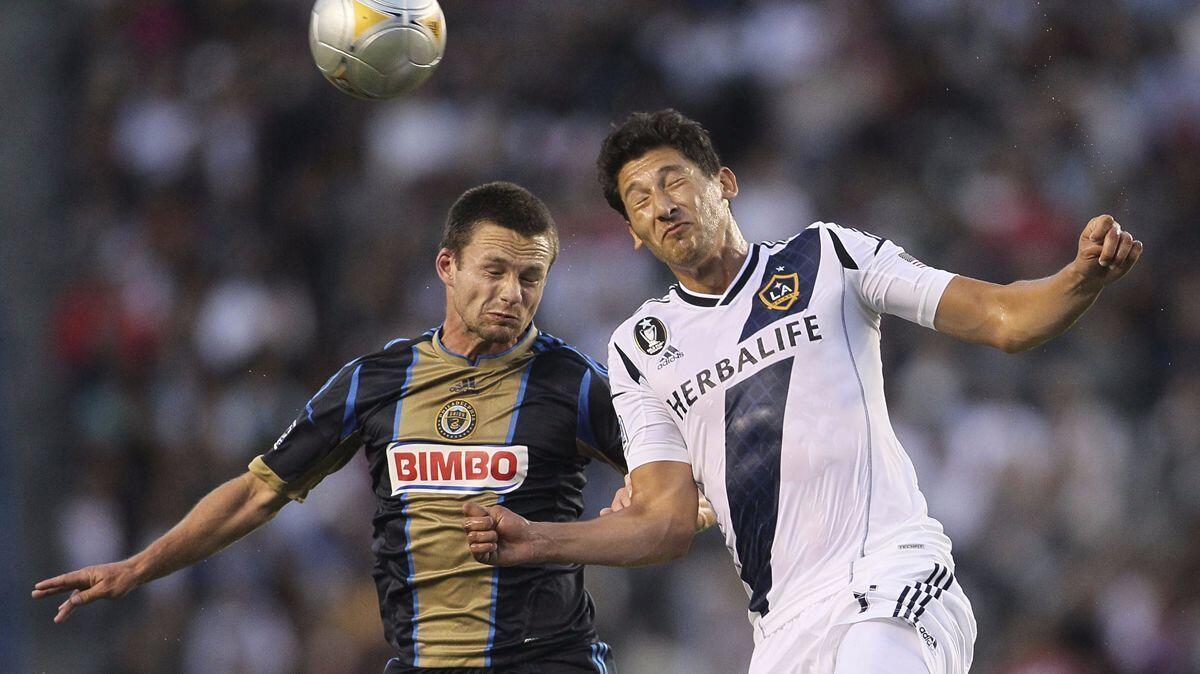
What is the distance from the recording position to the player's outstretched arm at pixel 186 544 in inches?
212

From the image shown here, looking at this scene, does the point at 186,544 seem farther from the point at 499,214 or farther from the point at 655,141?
the point at 655,141

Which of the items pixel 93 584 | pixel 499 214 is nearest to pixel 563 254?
pixel 499 214

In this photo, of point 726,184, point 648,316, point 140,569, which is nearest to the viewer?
point 648,316

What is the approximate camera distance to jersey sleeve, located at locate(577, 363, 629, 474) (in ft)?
17.4

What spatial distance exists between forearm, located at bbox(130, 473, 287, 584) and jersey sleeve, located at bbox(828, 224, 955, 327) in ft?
7.52

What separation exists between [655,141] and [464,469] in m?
1.27

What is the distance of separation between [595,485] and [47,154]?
17.4 feet

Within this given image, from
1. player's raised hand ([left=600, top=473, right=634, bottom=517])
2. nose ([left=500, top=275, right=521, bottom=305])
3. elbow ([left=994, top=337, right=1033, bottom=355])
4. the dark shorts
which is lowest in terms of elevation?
the dark shorts

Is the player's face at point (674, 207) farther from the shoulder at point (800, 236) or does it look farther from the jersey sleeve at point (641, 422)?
the jersey sleeve at point (641, 422)

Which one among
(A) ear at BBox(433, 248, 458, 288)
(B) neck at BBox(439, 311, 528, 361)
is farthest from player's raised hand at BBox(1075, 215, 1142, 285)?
(A) ear at BBox(433, 248, 458, 288)

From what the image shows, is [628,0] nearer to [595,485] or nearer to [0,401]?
[595,485]

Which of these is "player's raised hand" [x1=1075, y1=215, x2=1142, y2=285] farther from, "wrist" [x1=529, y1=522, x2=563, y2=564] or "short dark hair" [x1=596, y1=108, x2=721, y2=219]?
"wrist" [x1=529, y1=522, x2=563, y2=564]

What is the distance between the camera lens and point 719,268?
4914 mm

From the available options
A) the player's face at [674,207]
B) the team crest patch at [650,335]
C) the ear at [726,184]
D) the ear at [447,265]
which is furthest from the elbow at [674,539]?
the ear at [447,265]
